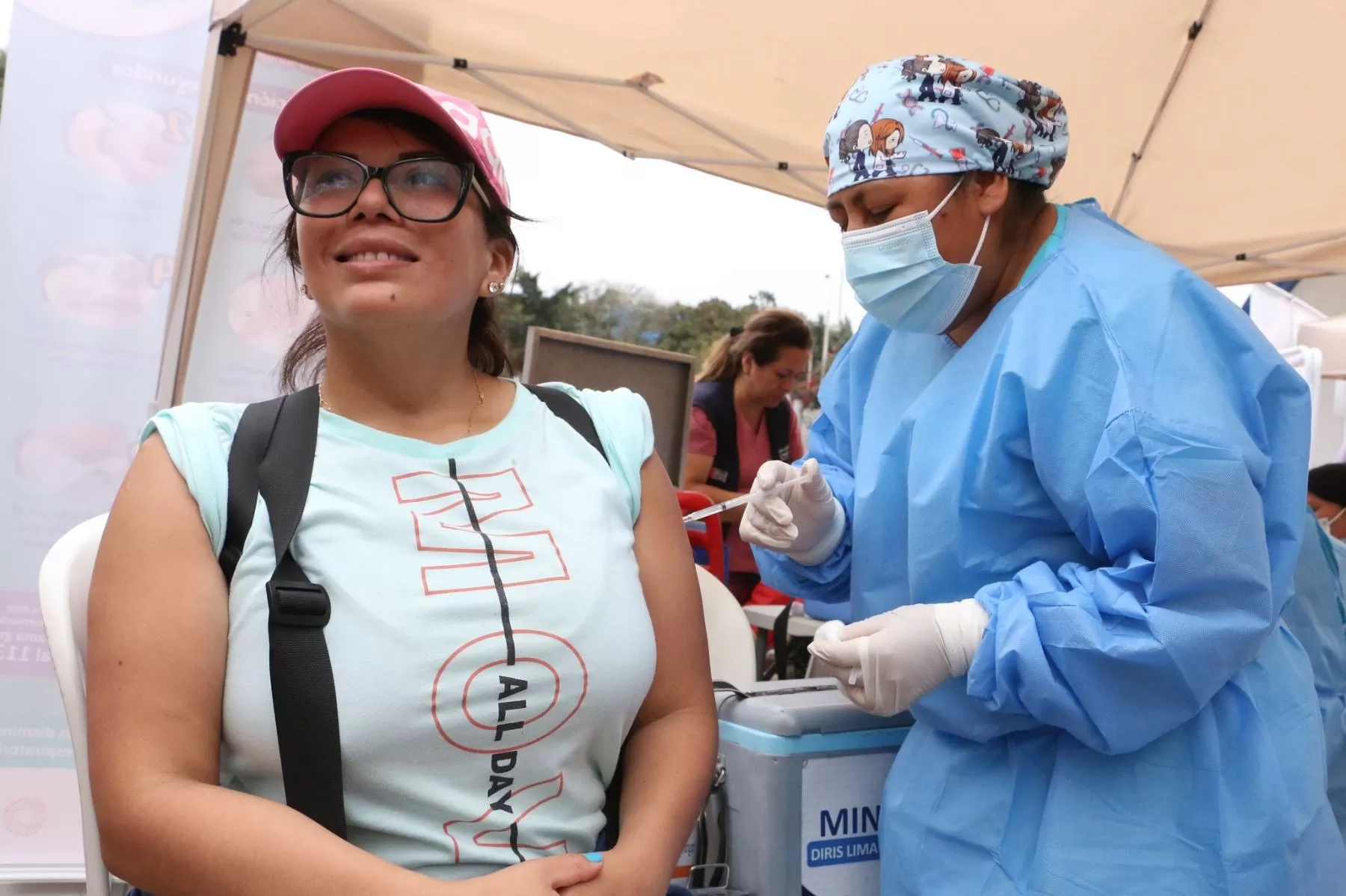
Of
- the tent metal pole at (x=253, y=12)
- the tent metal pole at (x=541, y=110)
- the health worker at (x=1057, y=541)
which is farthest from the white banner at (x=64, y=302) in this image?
the health worker at (x=1057, y=541)

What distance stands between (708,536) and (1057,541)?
52.7 inches

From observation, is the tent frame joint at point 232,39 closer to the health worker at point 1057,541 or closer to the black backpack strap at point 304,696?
the health worker at point 1057,541

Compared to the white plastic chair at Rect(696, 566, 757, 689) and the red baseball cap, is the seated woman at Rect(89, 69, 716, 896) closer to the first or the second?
the red baseball cap

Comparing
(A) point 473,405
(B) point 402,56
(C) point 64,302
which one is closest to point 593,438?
(A) point 473,405

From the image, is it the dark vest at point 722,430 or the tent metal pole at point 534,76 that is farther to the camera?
the dark vest at point 722,430

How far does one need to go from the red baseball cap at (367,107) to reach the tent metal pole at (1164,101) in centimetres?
231

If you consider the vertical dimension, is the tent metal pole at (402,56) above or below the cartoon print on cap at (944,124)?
above

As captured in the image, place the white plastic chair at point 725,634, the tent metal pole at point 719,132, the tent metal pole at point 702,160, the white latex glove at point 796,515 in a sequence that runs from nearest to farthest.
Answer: the white latex glove at point 796,515
the white plastic chair at point 725,634
the tent metal pole at point 719,132
the tent metal pole at point 702,160

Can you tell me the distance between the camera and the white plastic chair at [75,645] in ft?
3.51

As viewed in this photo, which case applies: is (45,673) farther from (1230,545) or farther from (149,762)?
(1230,545)

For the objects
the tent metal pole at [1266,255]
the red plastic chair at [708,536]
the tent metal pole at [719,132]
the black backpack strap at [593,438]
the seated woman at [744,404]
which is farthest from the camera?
the tent metal pole at [1266,255]

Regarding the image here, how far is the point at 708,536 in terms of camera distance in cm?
257

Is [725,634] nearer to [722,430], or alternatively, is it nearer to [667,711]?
[667,711]

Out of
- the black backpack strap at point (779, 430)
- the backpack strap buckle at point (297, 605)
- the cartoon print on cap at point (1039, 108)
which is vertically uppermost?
the cartoon print on cap at point (1039, 108)
